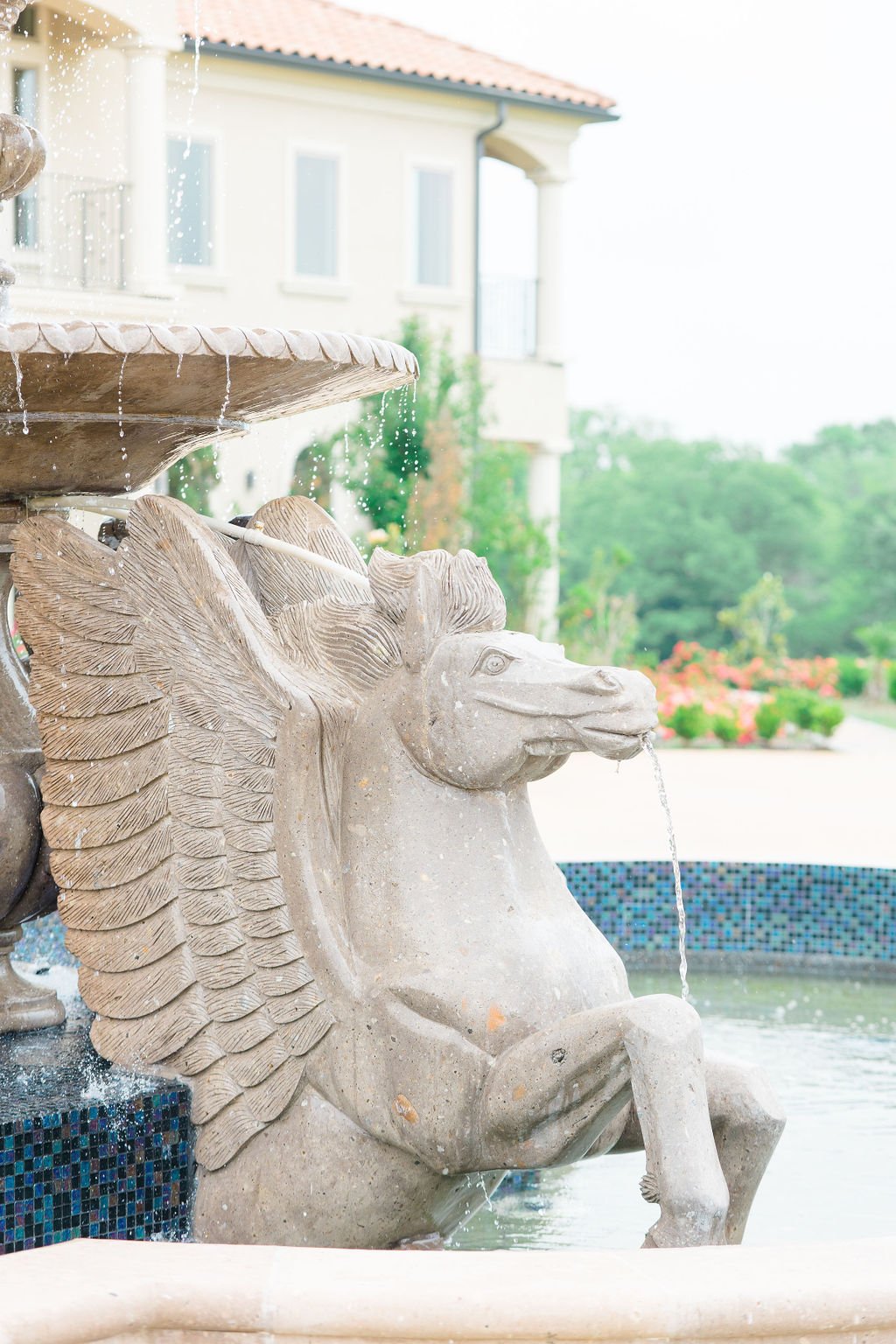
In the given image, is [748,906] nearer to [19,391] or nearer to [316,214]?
[19,391]

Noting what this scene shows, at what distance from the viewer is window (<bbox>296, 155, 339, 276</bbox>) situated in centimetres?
1800

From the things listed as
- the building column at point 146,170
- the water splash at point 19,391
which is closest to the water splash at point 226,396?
the water splash at point 19,391

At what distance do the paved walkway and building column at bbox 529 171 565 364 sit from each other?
7.05 m

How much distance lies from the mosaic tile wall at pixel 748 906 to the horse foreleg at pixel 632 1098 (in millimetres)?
3085

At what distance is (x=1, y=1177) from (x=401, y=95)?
17.1 metres

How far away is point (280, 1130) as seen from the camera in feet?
Answer: 8.99

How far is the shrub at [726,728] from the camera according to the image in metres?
14.0

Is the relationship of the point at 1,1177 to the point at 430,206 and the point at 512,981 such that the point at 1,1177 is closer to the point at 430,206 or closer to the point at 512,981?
the point at 512,981

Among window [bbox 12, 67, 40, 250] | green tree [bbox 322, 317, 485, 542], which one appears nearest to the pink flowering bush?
green tree [bbox 322, 317, 485, 542]

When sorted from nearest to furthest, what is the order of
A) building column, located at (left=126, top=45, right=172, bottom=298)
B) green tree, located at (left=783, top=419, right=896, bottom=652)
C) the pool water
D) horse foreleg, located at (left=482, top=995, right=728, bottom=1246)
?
horse foreleg, located at (left=482, top=995, right=728, bottom=1246), the pool water, building column, located at (left=126, top=45, right=172, bottom=298), green tree, located at (left=783, top=419, right=896, bottom=652)

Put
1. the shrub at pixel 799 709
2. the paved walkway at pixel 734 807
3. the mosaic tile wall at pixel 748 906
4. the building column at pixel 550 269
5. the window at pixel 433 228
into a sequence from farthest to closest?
the building column at pixel 550 269
the window at pixel 433 228
the shrub at pixel 799 709
the paved walkway at pixel 734 807
the mosaic tile wall at pixel 748 906

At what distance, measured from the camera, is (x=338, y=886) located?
2.77 m

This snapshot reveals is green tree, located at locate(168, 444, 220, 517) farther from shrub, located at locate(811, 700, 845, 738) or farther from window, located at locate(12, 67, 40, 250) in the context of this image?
shrub, located at locate(811, 700, 845, 738)

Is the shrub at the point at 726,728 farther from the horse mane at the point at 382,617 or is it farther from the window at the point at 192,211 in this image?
the horse mane at the point at 382,617
